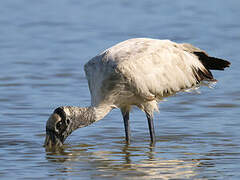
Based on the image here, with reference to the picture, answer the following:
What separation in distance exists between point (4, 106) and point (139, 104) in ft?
9.92

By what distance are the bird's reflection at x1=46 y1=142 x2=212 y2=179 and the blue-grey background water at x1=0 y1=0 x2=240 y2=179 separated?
0.04 feet

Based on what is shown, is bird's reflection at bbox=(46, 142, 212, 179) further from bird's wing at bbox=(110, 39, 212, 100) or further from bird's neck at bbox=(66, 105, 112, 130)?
bird's wing at bbox=(110, 39, 212, 100)

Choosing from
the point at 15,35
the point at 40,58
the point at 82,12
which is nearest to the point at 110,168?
the point at 40,58

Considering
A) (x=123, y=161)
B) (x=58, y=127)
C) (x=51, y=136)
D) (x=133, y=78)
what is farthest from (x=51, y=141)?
(x=133, y=78)

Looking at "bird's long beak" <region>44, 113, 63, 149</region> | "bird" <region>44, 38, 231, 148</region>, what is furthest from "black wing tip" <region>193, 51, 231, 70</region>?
"bird's long beak" <region>44, 113, 63, 149</region>

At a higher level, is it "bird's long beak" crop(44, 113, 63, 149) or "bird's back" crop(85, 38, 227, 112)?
"bird's back" crop(85, 38, 227, 112)

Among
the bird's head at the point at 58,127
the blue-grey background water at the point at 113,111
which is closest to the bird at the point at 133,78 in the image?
the bird's head at the point at 58,127

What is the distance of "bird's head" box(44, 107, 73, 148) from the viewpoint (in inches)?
390

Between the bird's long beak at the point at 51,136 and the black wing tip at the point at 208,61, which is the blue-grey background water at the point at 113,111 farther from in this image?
the black wing tip at the point at 208,61

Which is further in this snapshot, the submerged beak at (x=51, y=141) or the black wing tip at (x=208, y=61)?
the black wing tip at (x=208, y=61)

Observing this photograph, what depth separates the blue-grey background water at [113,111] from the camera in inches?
370

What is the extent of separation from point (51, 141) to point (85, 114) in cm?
59

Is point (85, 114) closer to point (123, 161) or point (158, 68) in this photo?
point (123, 161)

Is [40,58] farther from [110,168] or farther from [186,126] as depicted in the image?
[110,168]
